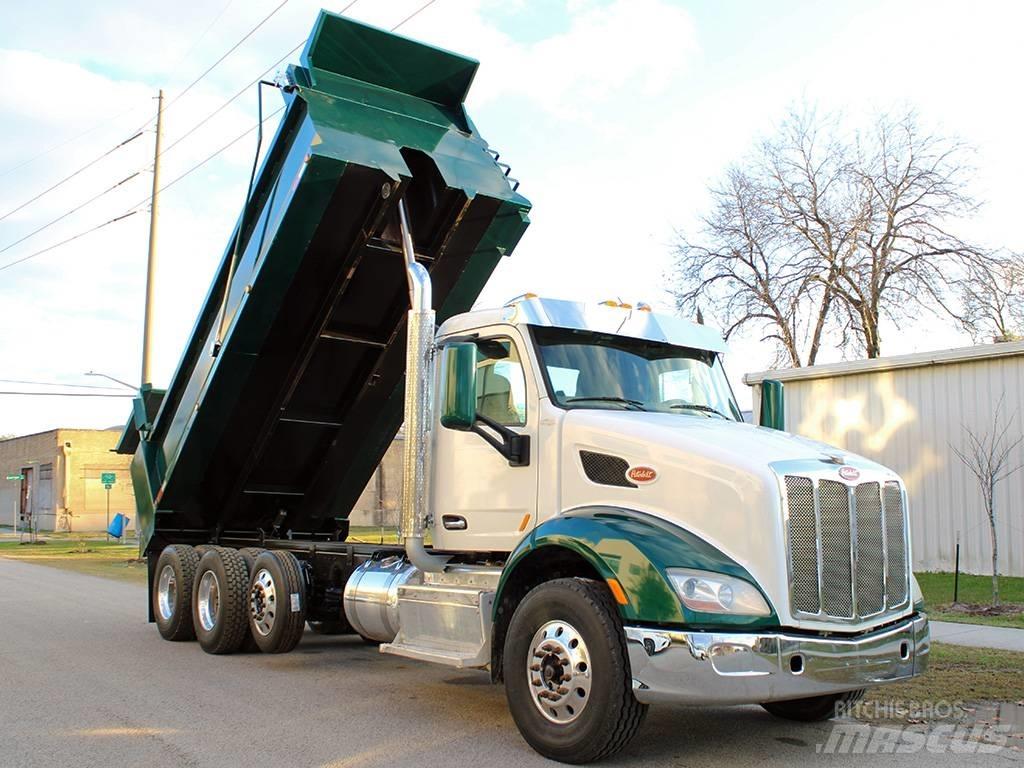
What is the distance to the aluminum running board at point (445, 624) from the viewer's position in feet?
20.4

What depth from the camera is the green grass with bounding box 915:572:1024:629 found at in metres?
11.0

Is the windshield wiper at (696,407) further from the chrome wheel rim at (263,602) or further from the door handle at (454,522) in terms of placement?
the chrome wheel rim at (263,602)

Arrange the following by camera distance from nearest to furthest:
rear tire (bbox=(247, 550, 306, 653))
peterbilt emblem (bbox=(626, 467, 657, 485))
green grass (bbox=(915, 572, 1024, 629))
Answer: peterbilt emblem (bbox=(626, 467, 657, 485))
rear tire (bbox=(247, 550, 306, 653))
green grass (bbox=(915, 572, 1024, 629))

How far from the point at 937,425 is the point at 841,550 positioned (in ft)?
35.4

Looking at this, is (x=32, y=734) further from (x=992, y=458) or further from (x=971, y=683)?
(x=992, y=458)

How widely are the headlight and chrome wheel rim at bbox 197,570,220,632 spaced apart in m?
5.27

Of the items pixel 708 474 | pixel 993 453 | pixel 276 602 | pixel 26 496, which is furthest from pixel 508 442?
pixel 26 496

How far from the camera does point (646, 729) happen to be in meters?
6.27

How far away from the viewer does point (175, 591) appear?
984 centimetres

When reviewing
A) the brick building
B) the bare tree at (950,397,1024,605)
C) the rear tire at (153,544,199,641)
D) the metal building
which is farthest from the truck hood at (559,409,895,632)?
the brick building

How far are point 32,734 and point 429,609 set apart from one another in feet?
8.15

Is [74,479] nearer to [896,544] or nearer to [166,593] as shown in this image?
[166,593]

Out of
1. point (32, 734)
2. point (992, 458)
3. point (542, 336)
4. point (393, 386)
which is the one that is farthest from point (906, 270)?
point (32, 734)

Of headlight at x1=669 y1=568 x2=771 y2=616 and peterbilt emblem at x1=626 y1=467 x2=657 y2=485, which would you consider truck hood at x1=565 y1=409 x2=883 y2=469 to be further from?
headlight at x1=669 y1=568 x2=771 y2=616
